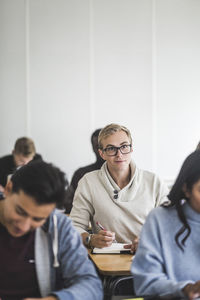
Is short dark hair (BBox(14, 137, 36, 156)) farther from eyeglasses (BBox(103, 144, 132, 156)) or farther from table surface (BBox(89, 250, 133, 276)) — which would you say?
table surface (BBox(89, 250, 133, 276))

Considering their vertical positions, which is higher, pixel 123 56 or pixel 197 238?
pixel 123 56

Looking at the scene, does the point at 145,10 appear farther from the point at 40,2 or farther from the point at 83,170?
the point at 83,170

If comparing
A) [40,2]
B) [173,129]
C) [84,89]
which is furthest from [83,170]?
[40,2]

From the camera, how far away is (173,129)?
5410 mm

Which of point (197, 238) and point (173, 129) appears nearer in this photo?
point (197, 238)

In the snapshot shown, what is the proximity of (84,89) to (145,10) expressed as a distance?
136 centimetres

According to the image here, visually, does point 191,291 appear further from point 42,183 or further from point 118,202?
point 118,202

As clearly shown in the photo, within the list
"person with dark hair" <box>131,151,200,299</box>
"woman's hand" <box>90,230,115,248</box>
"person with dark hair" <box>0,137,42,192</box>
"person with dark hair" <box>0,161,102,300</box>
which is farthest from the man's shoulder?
"person with dark hair" <box>0,137,42,192</box>

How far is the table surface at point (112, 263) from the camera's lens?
192 centimetres

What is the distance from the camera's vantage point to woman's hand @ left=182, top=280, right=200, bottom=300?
140 centimetres

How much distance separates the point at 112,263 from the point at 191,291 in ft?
2.20

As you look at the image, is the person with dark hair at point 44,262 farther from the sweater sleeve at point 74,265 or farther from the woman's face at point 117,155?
the woman's face at point 117,155

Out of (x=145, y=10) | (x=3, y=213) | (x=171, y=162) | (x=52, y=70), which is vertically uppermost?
(x=145, y=10)

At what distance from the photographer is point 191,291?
1415 mm
